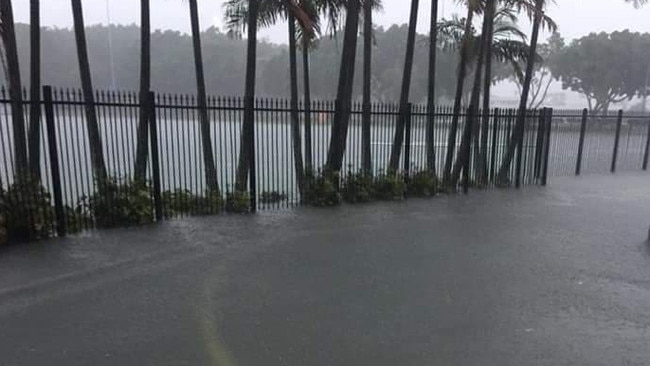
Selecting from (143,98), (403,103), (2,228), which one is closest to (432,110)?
(403,103)

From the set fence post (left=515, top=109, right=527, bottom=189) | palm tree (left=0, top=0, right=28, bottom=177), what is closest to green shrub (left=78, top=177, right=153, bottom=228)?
palm tree (left=0, top=0, right=28, bottom=177)

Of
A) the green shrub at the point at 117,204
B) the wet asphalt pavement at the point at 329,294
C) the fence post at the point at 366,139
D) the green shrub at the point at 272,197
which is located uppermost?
the fence post at the point at 366,139

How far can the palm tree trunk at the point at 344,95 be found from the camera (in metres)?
9.30

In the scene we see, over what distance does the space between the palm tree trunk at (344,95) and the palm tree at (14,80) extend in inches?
196

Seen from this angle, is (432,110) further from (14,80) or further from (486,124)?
(14,80)

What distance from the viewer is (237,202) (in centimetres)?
855

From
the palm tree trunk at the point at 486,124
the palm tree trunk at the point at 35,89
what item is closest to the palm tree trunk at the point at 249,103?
the palm tree trunk at the point at 35,89

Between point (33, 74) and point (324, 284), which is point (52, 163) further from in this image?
point (324, 284)

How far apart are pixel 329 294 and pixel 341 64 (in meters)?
5.78

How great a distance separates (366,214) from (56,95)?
504 centimetres

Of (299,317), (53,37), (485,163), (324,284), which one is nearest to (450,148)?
(485,163)

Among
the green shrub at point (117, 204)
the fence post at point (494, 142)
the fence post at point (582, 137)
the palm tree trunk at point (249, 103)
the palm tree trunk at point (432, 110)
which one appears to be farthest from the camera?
the fence post at point (582, 137)

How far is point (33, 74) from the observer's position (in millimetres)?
6910

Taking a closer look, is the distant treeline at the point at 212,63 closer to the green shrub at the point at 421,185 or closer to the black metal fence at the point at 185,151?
the black metal fence at the point at 185,151
